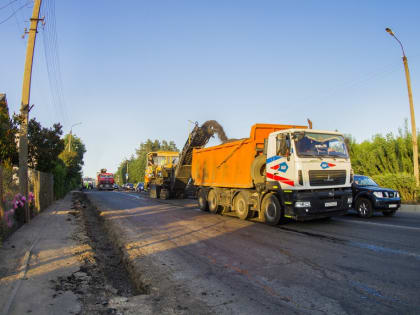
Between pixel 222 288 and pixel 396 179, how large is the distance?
16.0 meters

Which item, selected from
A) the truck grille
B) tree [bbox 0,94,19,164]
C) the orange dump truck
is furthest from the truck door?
tree [bbox 0,94,19,164]

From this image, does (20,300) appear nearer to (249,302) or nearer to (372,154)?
(249,302)

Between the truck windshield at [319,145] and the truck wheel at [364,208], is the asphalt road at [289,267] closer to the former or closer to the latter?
the truck wheel at [364,208]

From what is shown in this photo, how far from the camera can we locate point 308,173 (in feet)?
30.1

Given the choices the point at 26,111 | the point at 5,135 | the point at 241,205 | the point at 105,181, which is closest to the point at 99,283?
the point at 5,135

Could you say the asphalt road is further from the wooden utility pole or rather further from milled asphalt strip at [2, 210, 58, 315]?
the wooden utility pole

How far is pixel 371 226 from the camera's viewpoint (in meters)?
9.09

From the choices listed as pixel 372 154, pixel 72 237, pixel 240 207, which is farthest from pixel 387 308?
pixel 372 154

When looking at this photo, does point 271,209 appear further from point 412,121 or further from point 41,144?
point 41,144

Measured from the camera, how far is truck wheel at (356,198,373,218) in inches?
440

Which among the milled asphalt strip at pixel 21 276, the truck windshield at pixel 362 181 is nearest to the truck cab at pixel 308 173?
the truck windshield at pixel 362 181

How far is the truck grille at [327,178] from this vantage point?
9.24 m

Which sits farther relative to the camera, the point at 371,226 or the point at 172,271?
the point at 371,226

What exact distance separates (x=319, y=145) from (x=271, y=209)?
7.99 feet
